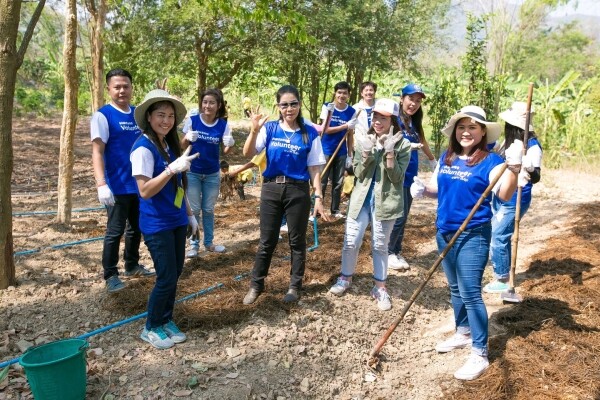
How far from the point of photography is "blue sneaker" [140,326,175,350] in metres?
3.36

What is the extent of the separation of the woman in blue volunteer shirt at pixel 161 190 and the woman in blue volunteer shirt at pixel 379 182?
1.51m

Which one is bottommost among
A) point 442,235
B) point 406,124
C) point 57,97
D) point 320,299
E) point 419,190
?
point 320,299

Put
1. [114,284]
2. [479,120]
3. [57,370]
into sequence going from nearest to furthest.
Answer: [57,370] → [479,120] → [114,284]

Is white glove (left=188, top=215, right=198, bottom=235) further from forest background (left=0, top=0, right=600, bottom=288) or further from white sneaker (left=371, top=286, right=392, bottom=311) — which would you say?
forest background (left=0, top=0, right=600, bottom=288)

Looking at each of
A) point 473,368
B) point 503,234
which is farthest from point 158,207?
point 503,234

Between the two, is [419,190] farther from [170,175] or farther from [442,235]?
[170,175]

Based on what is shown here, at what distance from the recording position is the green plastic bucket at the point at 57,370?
2.62m

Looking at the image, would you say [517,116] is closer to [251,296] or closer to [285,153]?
[285,153]

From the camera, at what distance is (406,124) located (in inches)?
185

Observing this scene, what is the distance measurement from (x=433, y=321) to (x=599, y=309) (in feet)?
4.92

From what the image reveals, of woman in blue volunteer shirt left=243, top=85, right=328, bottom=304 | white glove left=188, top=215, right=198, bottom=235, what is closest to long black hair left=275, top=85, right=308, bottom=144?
woman in blue volunteer shirt left=243, top=85, right=328, bottom=304

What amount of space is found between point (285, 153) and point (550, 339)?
2.57m

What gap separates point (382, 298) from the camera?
4258mm

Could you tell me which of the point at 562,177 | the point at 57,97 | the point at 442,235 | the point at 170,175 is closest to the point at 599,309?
the point at 442,235
